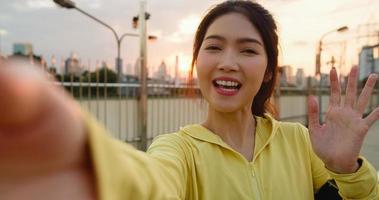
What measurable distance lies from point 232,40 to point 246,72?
122 millimetres

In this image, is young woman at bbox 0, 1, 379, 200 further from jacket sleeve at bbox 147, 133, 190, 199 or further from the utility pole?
the utility pole

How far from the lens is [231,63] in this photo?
1.30 meters

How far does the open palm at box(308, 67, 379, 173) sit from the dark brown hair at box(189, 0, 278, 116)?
27 cm

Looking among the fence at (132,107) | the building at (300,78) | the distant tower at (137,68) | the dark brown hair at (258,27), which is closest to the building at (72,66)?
the fence at (132,107)

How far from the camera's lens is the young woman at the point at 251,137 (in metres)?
1.18

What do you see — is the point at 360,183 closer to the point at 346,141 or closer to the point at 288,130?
the point at 346,141

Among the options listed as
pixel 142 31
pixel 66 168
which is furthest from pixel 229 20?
pixel 142 31

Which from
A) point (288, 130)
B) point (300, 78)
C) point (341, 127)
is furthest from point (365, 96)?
point (300, 78)

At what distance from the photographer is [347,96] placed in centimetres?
128

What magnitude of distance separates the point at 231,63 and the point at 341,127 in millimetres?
416

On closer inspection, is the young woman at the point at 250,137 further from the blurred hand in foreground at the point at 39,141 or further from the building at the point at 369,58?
the building at the point at 369,58

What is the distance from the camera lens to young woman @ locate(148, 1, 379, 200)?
3.87 feet

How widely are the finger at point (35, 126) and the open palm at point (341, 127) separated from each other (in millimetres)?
1060

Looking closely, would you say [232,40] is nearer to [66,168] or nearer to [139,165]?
[139,165]
